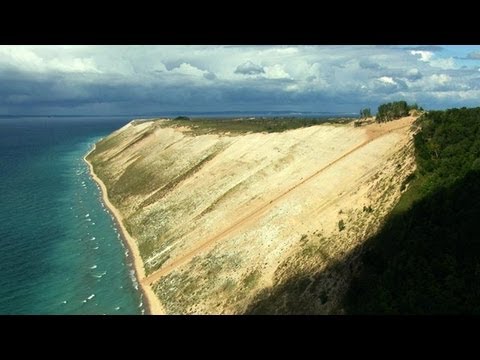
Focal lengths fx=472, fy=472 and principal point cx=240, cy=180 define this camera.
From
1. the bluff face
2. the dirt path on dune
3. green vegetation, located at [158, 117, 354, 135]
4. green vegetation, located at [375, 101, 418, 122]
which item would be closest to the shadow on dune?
the bluff face

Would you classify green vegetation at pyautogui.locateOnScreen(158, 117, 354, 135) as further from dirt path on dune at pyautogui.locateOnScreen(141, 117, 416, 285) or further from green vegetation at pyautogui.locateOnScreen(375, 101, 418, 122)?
dirt path on dune at pyautogui.locateOnScreen(141, 117, 416, 285)

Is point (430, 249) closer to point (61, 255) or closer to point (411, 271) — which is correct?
point (411, 271)

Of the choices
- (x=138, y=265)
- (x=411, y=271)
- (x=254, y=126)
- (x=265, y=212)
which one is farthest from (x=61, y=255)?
(x=254, y=126)

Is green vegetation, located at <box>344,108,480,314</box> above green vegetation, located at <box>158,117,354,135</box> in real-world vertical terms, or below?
below

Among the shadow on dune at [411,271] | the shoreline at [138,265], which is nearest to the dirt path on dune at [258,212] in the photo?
the shoreline at [138,265]

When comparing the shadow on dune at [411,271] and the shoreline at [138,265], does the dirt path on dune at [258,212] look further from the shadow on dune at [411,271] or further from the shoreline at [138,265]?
the shadow on dune at [411,271]
